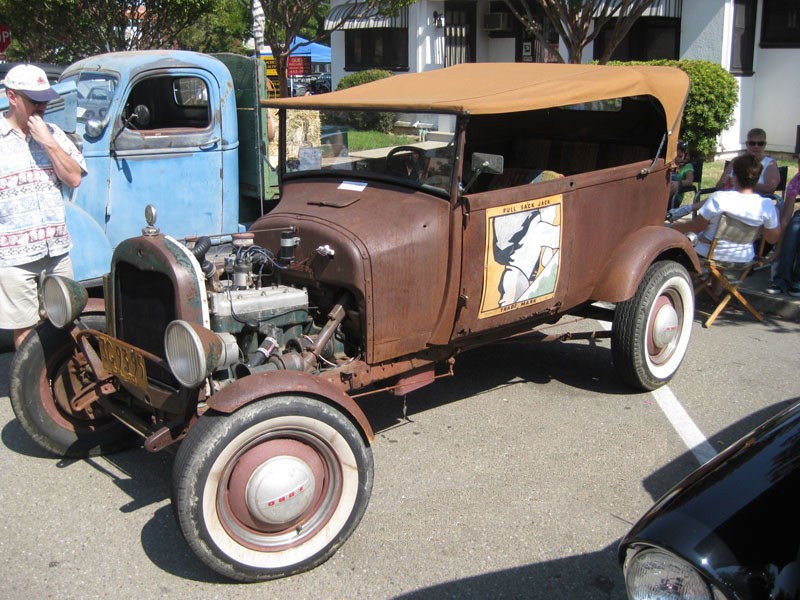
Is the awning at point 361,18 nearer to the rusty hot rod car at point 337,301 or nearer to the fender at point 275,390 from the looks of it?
the rusty hot rod car at point 337,301

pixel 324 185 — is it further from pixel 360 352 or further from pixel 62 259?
pixel 62 259

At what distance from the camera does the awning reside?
59.3 feet

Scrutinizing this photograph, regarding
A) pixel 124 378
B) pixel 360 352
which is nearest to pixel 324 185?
pixel 360 352

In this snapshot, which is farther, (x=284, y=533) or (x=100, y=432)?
(x=100, y=432)

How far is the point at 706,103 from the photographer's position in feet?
39.6

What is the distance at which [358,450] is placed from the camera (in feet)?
11.2

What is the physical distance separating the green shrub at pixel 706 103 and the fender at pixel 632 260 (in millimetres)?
7625

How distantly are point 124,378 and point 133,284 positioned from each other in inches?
17.4

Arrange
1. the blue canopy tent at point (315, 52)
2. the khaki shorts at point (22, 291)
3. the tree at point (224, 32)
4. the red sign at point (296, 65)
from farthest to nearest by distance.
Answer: the blue canopy tent at point (315, 52) → the red sign at point (296, 65) → the tree at point (224, 32) → the khaki shorts at point (22, 291)

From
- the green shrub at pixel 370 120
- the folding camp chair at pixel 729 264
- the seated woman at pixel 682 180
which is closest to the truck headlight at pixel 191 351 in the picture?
the green shrub at pixel 370 120

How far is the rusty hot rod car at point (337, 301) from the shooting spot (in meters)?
3.26

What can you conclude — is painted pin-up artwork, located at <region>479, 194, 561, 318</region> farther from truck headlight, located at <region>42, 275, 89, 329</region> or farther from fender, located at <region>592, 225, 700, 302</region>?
truck headlight, located at <region>42, 275, 89, 329</region>

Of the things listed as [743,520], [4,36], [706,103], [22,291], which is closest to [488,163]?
[743,520]

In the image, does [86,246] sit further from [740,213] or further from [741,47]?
[741,47]
